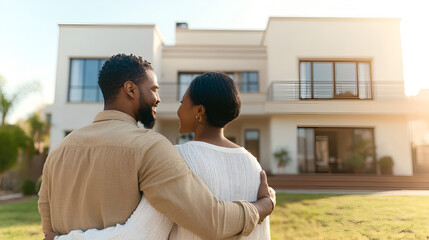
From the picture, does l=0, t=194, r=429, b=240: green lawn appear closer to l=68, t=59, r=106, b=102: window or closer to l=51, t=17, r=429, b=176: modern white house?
l=51, t=17, r=429, b=176: modern white house

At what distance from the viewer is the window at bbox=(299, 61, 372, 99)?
14.3ft

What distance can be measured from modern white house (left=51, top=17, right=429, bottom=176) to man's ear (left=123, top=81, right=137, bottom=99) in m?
3.24

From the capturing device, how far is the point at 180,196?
0.91 m

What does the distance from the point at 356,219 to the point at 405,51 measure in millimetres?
1508

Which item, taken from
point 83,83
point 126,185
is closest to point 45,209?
point 126,185

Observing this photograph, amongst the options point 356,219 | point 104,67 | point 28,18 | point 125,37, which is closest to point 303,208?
point 356,219

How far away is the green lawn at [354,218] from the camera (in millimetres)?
2023

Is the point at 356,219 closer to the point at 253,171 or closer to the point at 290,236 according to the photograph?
the point at 290,236

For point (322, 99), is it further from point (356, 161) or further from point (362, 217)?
point (356, 161)

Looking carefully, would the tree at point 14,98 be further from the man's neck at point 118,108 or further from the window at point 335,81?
the man's neck at point 118,108

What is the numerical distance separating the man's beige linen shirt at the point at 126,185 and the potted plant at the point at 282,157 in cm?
835

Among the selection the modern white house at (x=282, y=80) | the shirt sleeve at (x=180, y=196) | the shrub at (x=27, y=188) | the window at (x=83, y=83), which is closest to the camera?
the shirt sleeve at (x=180, y=196)

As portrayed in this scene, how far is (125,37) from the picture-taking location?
32.4 ft

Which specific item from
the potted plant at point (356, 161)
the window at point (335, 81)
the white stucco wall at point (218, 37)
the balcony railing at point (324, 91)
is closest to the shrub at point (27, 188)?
the balcony railing at point (324, 91)
